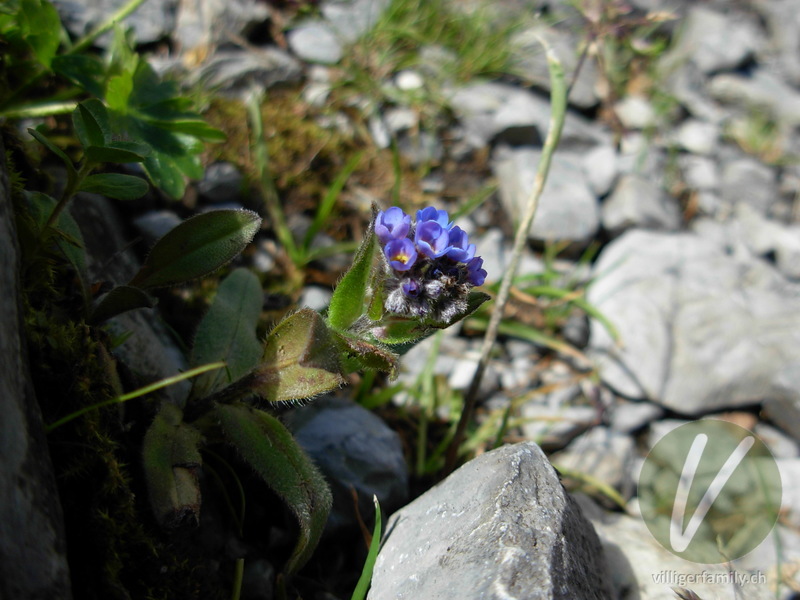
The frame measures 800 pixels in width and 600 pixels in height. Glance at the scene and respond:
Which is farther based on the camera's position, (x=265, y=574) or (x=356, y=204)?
(x=356, y=204)

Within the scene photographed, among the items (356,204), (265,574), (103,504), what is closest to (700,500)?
(265,574)

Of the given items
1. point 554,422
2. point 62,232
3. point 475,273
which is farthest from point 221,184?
point 554,422

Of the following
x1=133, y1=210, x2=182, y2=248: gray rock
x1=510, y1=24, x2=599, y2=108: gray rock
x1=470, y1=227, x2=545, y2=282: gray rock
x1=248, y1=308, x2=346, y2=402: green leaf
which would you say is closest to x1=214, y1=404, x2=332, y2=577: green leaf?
x1=248, y1=308, x2=346, y2=402: green leaf

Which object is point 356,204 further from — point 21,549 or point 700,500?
point 21,549

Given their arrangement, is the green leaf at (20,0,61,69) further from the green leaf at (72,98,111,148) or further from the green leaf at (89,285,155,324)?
the green leaf at (89,285,155,324)

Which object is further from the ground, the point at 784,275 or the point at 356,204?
the point at 356,204

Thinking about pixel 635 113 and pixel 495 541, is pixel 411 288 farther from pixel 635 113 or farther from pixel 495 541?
pixel 635 113

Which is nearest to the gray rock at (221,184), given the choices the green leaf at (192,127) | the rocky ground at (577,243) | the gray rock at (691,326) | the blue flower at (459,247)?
the rocky ground at (577,243)

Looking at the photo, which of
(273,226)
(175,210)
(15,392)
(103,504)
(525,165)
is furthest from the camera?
(525,165)
